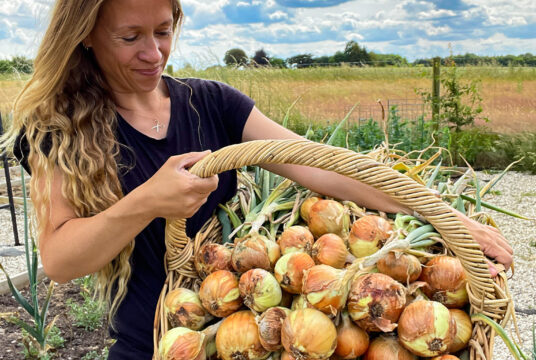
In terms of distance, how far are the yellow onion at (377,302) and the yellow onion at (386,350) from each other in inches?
1.5

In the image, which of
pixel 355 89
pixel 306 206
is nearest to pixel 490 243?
pixel 306 206

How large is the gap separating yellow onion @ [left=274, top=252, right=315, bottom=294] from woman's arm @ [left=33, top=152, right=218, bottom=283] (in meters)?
0.23

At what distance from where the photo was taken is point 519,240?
14.4ft

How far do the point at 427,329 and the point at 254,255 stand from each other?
1.31ft

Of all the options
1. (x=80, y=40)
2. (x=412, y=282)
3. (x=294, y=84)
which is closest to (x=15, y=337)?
(x=80, y=40)

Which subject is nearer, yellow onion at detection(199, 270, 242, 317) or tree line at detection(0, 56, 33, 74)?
yellow onion at detection(199, 270, 242, 317)

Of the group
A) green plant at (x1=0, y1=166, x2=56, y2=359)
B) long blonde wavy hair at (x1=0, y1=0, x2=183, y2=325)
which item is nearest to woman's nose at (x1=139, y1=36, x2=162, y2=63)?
long blonde wavy hair at (x1=0, y1=0, x2=183, y2=325)

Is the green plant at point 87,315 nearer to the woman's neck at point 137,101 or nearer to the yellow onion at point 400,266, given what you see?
the woman's neck at point 137,101

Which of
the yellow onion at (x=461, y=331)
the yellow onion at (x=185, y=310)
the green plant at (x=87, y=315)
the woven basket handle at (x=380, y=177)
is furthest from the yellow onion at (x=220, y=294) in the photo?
the green plant at (x=87, y=315)

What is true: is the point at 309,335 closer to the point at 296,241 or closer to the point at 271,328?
the point at 271,328

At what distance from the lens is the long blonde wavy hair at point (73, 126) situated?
125cm

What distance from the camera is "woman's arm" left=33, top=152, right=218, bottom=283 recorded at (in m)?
1.03

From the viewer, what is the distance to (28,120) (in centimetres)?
132

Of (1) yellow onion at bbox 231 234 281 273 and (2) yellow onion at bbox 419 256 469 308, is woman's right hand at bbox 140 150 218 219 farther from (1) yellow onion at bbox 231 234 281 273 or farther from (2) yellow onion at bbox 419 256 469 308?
(2) yellow onion at bbox 419 256 469 308
